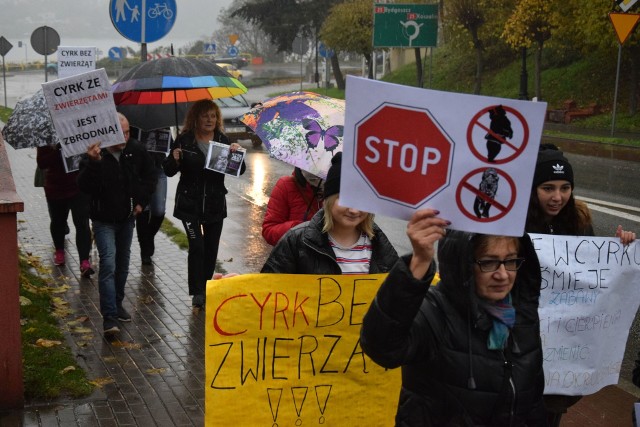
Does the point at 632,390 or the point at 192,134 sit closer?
the point at 632,390

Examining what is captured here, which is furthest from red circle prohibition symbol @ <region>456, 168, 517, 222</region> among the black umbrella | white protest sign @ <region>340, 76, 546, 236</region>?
the black umbrella

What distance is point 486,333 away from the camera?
10.6ft

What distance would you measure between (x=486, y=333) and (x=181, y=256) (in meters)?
7.86

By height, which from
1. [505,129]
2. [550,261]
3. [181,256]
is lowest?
[181,256]

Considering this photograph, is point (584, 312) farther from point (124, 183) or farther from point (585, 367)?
point (124, 183)

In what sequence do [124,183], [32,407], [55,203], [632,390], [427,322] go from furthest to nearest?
[55,203] < [124,183] < [632,390] < [32,407] < [427,322]

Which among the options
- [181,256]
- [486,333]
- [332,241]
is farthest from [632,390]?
[181,256]

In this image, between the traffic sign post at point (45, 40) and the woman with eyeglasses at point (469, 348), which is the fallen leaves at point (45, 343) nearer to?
the woman with eyeglasses at point (469, 348)

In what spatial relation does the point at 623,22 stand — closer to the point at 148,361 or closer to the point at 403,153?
the point at 148,361

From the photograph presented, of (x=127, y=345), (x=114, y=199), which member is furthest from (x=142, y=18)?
(x=127, y=345)

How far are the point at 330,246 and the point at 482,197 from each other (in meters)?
1.87

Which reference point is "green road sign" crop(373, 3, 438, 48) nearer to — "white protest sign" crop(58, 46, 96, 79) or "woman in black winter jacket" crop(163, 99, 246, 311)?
"white protest sign" crop(58, 46, 96, 79)

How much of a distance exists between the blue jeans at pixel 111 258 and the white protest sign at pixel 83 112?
76cm

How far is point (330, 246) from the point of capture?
4805 millimetres
